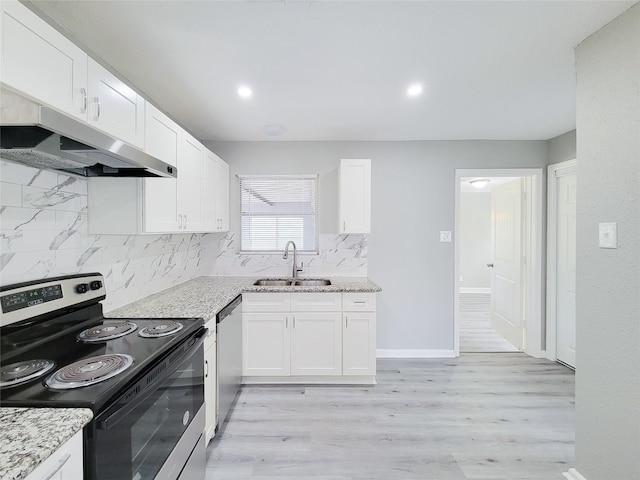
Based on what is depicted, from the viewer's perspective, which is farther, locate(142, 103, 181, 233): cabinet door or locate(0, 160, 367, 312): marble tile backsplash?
locate(142, 103, 181, 233): cabinet door

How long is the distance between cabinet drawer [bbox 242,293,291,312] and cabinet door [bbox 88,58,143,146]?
1.54 meters

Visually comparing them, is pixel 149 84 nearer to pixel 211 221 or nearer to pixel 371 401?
pixel 211 221

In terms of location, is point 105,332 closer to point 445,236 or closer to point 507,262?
point 445,236

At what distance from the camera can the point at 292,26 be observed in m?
1.58

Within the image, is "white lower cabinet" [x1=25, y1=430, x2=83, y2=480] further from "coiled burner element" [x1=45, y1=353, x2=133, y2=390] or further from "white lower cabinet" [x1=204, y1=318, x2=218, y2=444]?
"white lower cabinet" [x1=204, y1=318, x2=218, y2=444]

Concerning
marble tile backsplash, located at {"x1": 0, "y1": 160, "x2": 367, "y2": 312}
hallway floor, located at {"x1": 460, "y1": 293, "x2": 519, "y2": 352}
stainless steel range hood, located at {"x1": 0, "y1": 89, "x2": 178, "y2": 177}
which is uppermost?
stainless steel range hood, located at {"x1": 0, "y1": 89, "x2": 178, "y2": 177}

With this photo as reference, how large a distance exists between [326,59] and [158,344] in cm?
183

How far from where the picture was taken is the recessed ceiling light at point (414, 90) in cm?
220

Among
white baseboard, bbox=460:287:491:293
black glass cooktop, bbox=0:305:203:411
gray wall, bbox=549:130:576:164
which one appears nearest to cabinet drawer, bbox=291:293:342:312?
black glass cooktop, bbox=0:305:203:411

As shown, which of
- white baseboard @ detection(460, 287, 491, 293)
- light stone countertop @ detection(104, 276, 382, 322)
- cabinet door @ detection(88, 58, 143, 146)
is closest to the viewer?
cabinet door @ detection(88, 58, 143, 146)

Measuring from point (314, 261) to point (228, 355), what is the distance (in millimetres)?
1486

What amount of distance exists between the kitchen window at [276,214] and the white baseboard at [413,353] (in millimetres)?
1447

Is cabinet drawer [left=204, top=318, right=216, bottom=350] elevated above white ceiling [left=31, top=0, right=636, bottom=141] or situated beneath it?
situated beneath

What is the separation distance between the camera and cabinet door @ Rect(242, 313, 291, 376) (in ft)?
9.12
